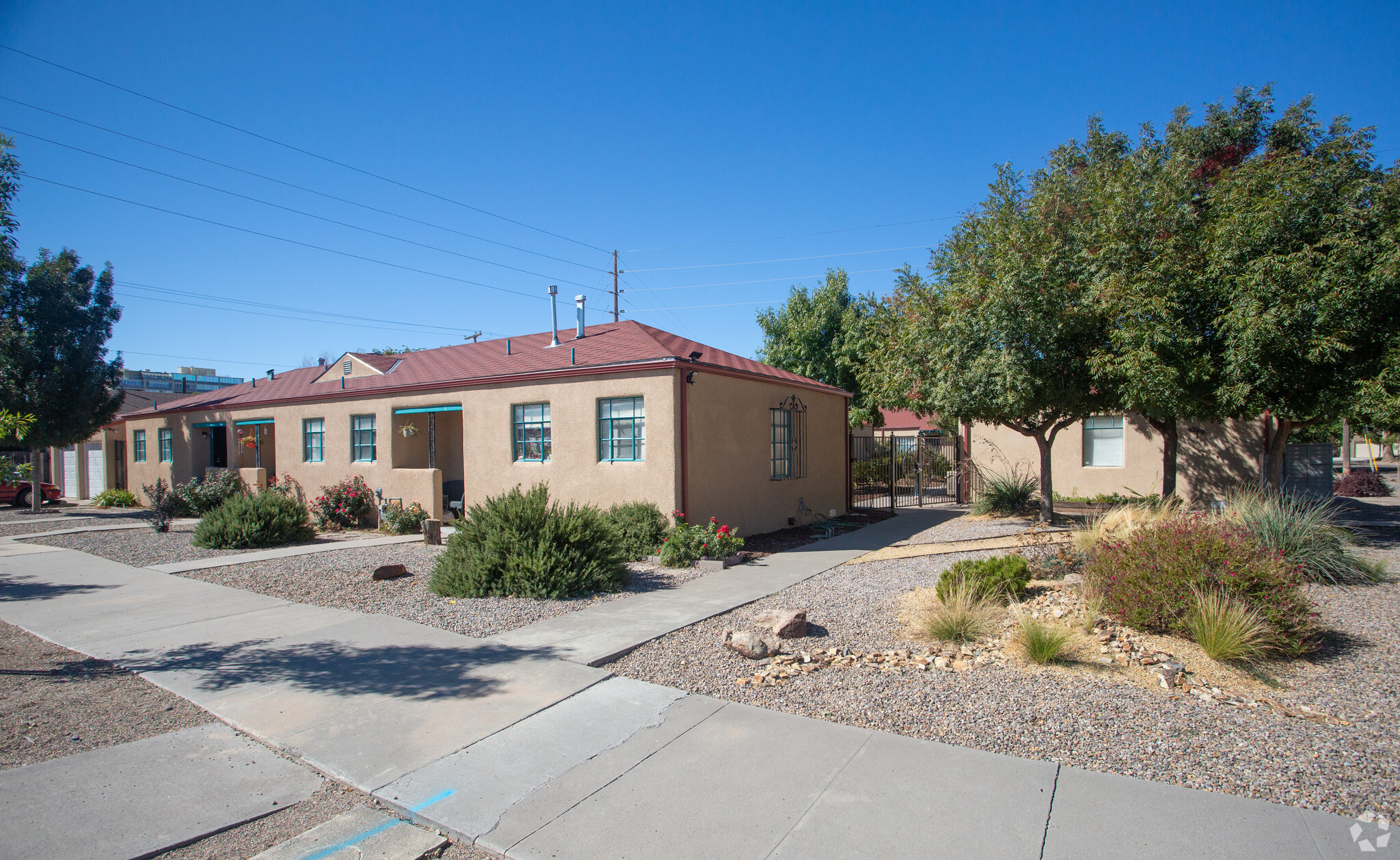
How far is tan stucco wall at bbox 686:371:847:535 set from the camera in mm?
12203

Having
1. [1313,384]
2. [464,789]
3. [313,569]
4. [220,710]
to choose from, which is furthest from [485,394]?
[1313,384]

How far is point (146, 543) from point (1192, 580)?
16.7 metres

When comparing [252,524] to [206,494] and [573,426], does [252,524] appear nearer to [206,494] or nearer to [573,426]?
[573,426]

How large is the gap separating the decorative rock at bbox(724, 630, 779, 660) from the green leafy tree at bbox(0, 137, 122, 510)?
23.2 meters

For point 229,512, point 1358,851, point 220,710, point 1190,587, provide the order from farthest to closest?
1. point 229,512
2. point 1190,587
3. point 220,710
4. point 1358,851

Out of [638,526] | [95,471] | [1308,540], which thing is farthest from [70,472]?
[1308,540]

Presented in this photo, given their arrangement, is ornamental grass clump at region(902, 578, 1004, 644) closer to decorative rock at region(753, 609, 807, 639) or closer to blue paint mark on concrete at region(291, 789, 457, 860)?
decorative rock at region(753, 609, 807, 639)

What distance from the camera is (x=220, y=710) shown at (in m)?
5.07

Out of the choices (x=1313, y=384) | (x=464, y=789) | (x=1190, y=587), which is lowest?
(x=464, y=789)

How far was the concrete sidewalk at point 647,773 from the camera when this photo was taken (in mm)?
3332

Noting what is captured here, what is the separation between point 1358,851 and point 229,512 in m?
15.4

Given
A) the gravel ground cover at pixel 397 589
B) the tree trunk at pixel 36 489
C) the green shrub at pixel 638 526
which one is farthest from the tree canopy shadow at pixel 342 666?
the tree trunk at pixel 36 489

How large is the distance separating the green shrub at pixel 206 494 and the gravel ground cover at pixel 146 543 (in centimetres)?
124

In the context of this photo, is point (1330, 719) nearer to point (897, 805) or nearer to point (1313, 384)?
point (897, 805)
